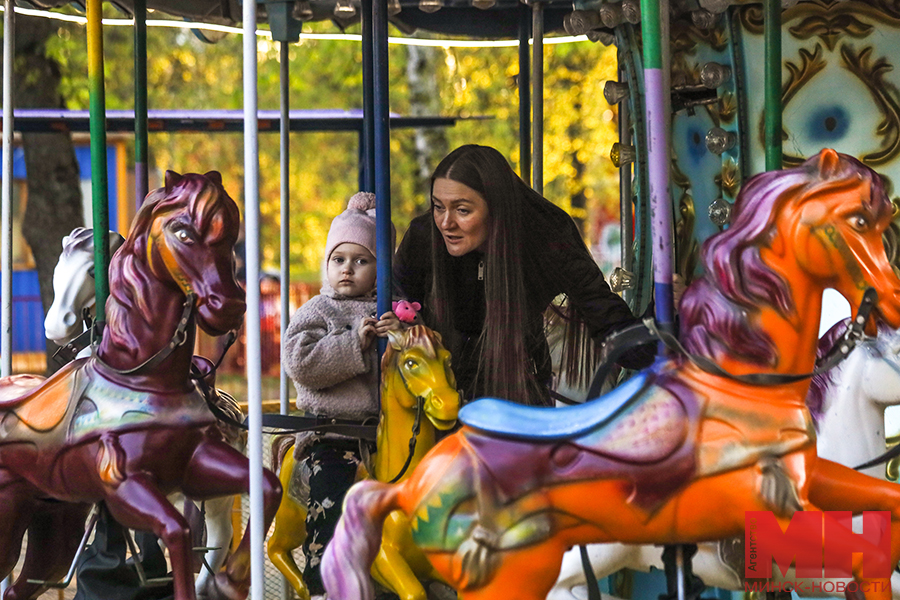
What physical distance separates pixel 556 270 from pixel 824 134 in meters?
0.98

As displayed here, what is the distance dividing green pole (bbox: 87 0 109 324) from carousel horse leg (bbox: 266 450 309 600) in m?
0.86

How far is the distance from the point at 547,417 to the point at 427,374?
0.74 metres

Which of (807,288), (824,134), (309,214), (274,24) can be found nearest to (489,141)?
(309,214)

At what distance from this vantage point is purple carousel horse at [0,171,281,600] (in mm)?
2881

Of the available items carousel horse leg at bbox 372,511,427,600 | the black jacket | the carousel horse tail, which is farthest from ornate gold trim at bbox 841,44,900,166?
the carousel horse tail

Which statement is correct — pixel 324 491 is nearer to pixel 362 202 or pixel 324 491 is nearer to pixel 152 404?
pixel 152 404

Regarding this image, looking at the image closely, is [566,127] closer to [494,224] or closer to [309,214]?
[309,214]

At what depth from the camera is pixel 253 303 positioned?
262cm

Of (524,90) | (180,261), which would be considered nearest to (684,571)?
(180,261)

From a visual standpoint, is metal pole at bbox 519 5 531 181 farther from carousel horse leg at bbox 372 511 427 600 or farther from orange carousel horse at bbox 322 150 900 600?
orange carousel horse at bbox 322 150 900 600

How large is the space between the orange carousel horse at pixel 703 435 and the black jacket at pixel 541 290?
1.06 meters

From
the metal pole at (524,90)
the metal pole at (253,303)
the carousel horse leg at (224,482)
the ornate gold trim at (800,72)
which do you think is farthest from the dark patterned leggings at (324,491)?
the metal pole at (524,90)

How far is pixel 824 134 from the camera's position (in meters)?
3.56

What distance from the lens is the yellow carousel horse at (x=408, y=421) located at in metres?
3.05
